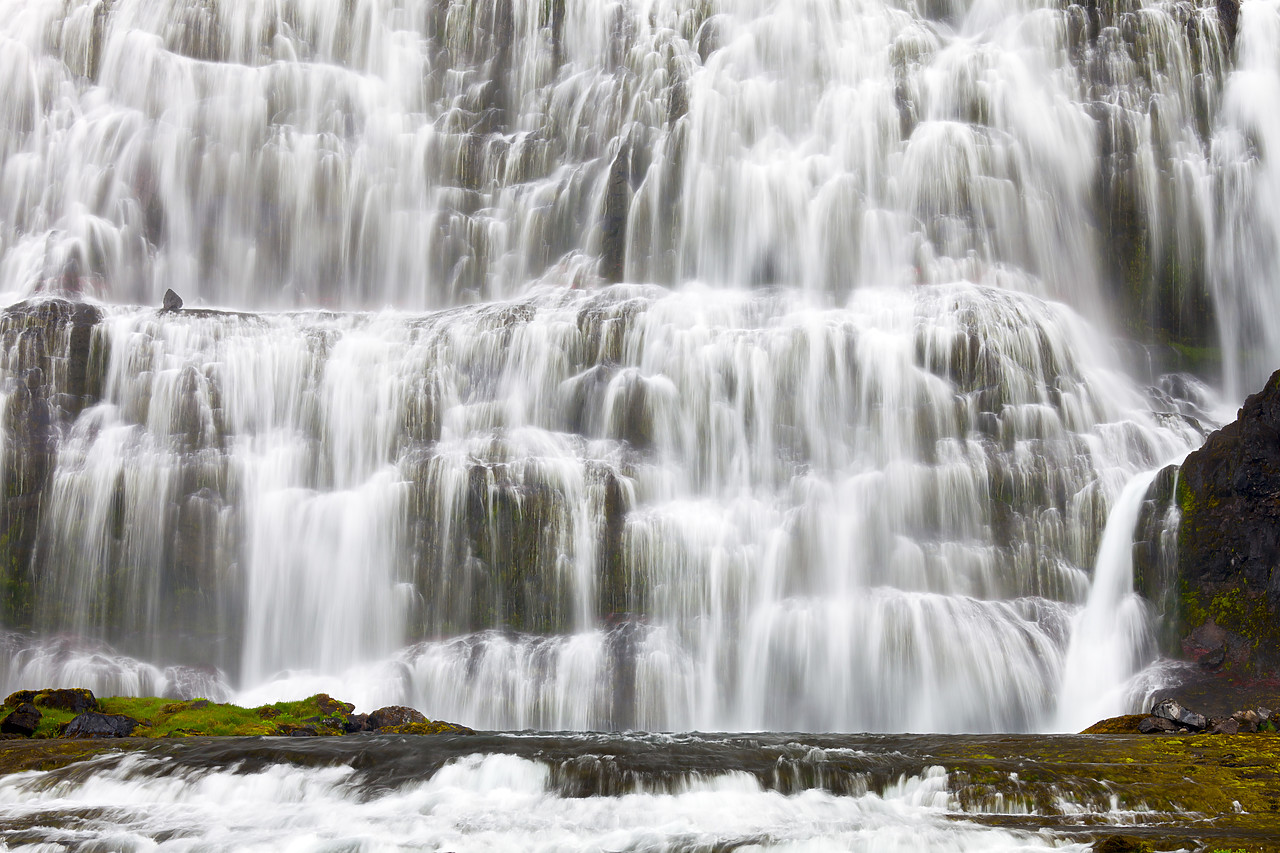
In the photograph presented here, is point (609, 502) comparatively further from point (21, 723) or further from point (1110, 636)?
point (21, 723)

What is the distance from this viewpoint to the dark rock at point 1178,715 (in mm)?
13953

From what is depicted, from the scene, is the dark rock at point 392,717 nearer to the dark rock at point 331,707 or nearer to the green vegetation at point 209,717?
the green vegetation at point 209,717

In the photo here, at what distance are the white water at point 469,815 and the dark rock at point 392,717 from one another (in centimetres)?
452

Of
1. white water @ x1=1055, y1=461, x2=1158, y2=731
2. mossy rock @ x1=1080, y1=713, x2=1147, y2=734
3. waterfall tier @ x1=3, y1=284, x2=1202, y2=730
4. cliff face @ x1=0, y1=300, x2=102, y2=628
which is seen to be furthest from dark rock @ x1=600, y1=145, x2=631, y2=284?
mossy rock @ x1=1080, y1=713, x2=1147, y2=734

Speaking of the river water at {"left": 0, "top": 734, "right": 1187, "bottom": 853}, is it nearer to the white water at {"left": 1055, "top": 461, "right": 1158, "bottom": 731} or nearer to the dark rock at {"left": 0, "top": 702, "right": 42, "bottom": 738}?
the dark rock at {"left": 0, "top": 702, "right": 42, "bottom": 738}

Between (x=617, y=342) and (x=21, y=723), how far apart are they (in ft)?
47.8

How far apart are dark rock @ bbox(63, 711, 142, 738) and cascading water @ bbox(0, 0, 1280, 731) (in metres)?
5.45

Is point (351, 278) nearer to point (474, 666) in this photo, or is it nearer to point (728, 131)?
point (728, 131)

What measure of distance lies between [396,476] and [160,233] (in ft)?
48.6

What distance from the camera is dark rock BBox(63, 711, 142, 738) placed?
593 inches

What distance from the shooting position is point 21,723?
15148mm

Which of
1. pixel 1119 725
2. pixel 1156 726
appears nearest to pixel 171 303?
pixel 1119 725

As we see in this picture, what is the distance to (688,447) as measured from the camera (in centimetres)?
2336

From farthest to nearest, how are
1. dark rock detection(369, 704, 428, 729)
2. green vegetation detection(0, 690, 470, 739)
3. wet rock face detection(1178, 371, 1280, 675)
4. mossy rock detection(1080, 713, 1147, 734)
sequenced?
wet rock face detection(1178, 371, 1280, 675) → dark rock detection(369, 704, 428, 729) → green vegetation detection(0, 690, 470, 739) → mossy rock detection(1080, 713, 1147, 734)
